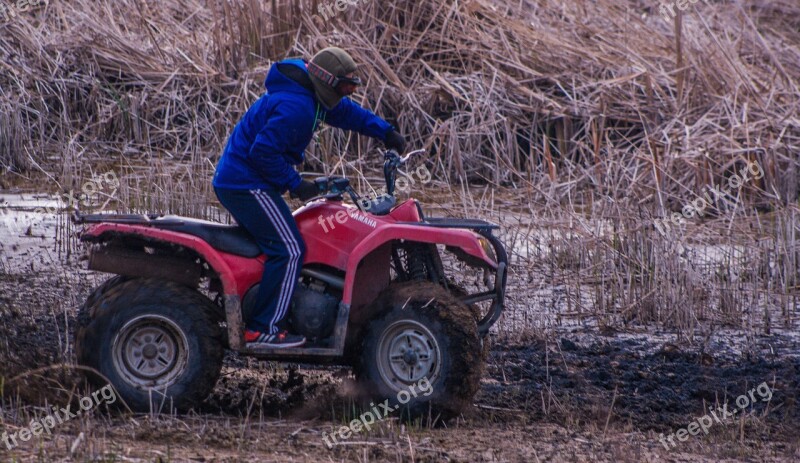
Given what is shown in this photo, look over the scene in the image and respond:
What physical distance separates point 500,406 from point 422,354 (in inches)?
31.1

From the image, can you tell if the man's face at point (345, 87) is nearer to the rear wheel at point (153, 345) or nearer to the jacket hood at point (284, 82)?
the jacket hood at point (284, 82)

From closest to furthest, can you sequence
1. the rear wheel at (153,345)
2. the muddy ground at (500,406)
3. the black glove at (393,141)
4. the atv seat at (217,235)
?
the muddy ground at (500,406), the rear wheel at (153,345), the atv seat at (217,235), the black glove at (393,141)

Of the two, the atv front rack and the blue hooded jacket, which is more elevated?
the blue hooded jacket

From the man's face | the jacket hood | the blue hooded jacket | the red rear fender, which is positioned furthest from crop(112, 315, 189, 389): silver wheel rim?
the man's face

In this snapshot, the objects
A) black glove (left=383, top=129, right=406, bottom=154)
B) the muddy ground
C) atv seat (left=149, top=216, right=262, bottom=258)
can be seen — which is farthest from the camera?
black glove (left=383, top=129, right=406, bottom=154)

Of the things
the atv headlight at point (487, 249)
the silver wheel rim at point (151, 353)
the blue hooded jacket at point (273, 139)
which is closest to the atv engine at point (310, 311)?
the silver wheel rim at point (151, 353)

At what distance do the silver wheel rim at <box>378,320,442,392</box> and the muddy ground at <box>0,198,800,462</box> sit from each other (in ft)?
0.72

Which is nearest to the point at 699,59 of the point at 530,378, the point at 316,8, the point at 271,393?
the point at 316,8

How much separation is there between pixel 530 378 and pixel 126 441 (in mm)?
2632

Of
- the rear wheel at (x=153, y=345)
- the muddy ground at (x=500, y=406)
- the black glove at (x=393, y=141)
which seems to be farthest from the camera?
the black glove at (x=393, y=141)

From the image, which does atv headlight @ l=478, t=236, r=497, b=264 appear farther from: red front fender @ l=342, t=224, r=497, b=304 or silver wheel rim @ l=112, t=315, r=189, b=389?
silver wheel rim @ l=112, t=315, r=189, b=389

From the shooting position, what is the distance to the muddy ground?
493 cm

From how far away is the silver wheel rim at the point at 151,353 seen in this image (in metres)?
5.41

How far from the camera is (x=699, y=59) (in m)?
13.5
